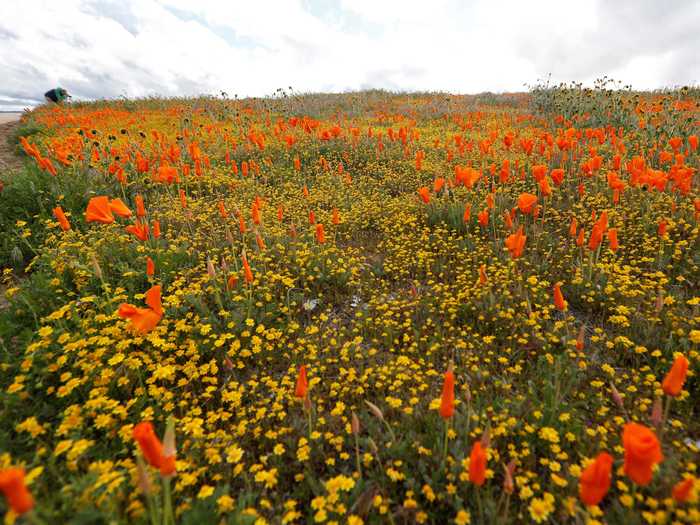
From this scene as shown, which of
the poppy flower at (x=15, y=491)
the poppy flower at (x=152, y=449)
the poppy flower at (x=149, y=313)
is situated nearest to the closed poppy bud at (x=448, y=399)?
the poppy flower at (x=152, y=449)

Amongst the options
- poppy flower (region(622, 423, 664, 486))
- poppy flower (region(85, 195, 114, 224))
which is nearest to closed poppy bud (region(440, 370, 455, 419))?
poppy flower (region(622, 423, 664, 486))

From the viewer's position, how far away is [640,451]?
1.54 metres

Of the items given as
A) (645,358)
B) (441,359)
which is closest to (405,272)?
(441,359)

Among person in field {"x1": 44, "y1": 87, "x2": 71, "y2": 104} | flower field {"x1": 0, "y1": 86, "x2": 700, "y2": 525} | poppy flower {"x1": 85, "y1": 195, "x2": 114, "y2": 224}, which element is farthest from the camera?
person in field {"x1": 44, "y1": 87, "x2": 71, "y2": 104}

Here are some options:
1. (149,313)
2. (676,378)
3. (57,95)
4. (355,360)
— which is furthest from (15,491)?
(57,95)

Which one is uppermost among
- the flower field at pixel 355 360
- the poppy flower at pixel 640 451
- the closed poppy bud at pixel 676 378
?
the closed poppy bud at pixel 676 378

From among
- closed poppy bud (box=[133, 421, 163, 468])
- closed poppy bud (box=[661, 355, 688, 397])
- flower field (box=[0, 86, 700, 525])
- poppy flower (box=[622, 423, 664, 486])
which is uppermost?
closed poppy bud (box=[661, 355, 688, 397])

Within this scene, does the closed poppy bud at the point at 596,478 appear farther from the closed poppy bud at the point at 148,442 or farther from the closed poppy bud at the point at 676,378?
the closed poppy bud at the point at 148,442

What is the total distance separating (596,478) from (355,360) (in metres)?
2.30

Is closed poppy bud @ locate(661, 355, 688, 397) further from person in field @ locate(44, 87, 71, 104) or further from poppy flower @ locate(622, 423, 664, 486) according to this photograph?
person in field @ locate(44, 87, 71, 104)

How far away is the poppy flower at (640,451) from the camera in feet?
5.04

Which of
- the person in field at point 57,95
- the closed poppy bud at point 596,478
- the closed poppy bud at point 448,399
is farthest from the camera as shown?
the person in field at point 57,95

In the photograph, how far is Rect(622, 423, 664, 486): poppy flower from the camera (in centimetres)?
154

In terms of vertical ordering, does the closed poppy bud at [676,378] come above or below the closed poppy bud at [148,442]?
above
